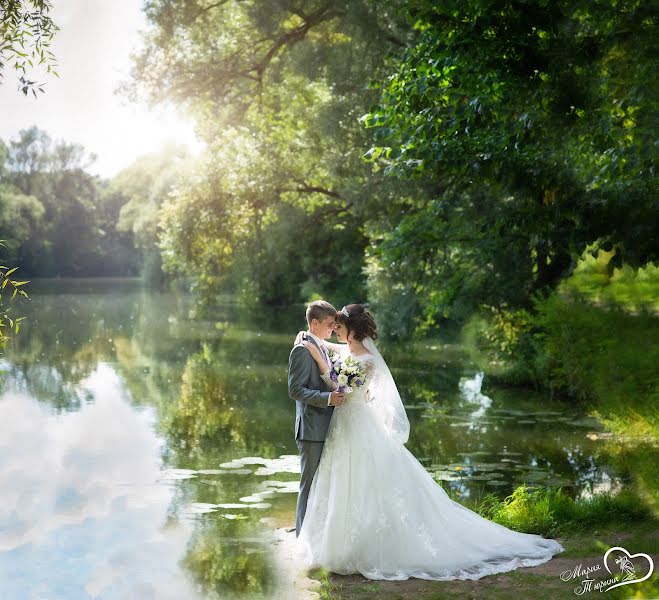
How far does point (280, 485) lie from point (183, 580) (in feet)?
10.6

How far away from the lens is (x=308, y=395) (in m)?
6.93

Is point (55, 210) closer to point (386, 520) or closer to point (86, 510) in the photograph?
point (86, 510)

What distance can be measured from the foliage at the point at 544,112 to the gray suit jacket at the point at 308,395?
2863mm

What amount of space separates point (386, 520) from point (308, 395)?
115cm

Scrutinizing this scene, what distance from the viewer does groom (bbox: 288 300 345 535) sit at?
6957mm

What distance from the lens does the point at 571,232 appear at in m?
9.01

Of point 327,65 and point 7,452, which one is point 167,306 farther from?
point 7,452

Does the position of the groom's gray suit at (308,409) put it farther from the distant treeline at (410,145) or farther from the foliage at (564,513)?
the distant treeline at (410,145)

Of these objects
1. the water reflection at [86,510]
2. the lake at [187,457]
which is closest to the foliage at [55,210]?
the lake at [187,457]

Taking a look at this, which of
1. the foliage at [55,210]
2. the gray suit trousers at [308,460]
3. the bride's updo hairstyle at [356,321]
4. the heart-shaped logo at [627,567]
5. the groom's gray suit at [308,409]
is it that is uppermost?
the foliage at [55,210]

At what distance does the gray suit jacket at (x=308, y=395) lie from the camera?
22.7 feet

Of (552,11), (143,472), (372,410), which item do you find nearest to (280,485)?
(143,472)

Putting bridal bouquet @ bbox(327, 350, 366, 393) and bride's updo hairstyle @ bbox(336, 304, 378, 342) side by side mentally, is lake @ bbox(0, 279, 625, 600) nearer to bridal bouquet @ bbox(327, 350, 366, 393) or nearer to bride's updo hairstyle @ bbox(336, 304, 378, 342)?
bridal bouquet @ bbox(327, 350, 366, 393)

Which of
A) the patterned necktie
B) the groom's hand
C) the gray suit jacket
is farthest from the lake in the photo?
the patterned necktie
